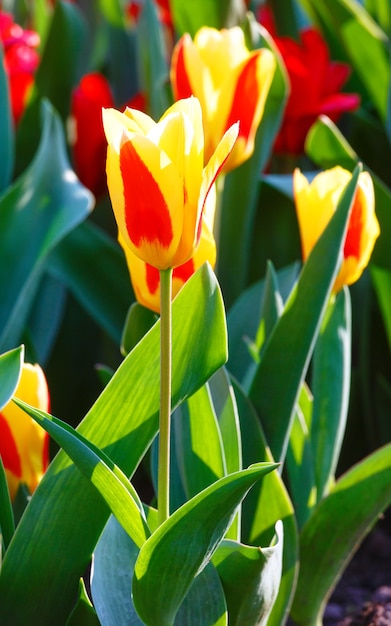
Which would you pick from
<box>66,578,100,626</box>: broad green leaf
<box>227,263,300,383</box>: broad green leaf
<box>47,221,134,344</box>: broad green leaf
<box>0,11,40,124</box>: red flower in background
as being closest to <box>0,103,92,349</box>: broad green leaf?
<box>47,221,134,344</box>: broad green leaf

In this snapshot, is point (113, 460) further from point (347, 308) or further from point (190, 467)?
point (347, 308)

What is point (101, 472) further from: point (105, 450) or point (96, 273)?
point (96, 273)

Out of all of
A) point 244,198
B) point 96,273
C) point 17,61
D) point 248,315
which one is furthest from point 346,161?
point 17,61

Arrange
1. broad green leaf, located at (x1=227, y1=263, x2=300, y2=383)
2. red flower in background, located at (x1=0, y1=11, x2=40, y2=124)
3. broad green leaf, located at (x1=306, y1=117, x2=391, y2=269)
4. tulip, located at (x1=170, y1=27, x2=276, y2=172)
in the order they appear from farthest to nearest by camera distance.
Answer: red flower in background, located at (x1=0, y1=11, x2=40, y2=124), broad green leaf, located at (x1=306, y1=117, x2=391, y2=269), broad green leaf, located at (x1=227, y1=263, x2=300, y2=383), tulip, located at (x1=170, y1=27, x2=276, y2=172)

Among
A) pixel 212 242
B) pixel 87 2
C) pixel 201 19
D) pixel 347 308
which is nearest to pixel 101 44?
pixel 87 2

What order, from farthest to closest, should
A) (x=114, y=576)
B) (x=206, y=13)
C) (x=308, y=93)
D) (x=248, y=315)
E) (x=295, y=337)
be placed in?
1. (x=206, y=13)
2. (x=308, y=93)
3. (x=248, y=315)
4. (x=295, y=337)
5. (x=114, y=576)

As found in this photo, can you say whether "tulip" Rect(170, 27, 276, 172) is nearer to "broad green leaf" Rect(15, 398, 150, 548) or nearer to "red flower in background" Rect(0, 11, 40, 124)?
"broad green leaf" Rect(15, 398, 150, 548)
